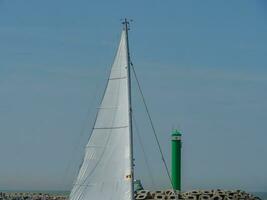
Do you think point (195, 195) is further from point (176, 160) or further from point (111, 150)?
point (111, 150)

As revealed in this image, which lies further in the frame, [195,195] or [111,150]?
[195,195]

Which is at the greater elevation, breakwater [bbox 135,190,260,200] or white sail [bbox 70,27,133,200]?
white sail [bbox 70,27,133,200]

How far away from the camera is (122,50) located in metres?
31.4

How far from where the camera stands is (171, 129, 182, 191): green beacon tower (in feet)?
195

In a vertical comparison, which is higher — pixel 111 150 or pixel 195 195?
pixel 111 150

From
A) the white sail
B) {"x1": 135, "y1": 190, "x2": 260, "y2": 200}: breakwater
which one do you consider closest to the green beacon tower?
{"x1": 135, "y1": 190, "x2": 260, "y2": 200}: breakwater

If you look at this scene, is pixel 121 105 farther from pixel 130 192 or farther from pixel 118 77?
pixel 130 192

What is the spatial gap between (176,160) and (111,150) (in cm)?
2968

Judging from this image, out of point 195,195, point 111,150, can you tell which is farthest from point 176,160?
point 111,150

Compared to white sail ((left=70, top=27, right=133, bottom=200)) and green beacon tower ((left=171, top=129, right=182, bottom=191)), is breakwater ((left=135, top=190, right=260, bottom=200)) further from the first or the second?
white sail ((left=70, top=27, right=133, bottom=200))

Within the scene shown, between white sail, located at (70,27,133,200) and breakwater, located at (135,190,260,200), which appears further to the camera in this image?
breakwater, located at (135,190,260,200)

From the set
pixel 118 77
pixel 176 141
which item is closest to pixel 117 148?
pixel 118 77

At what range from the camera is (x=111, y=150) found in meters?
30.7

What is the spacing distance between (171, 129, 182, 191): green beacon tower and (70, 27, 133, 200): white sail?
28898 mm
